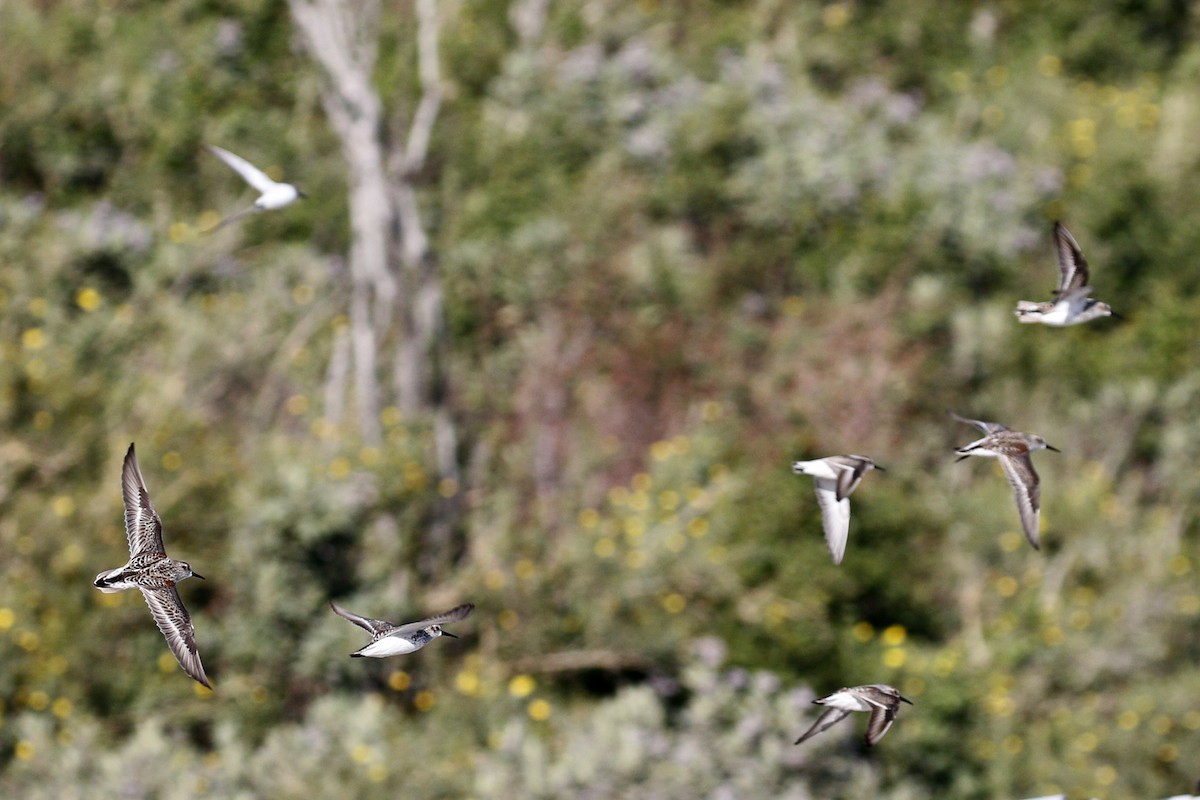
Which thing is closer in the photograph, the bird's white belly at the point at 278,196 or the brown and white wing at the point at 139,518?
the brown and white wing at the point at 139,518

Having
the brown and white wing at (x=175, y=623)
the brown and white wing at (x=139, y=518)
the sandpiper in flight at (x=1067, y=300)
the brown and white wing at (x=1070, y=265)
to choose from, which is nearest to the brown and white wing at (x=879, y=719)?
the sandpiper in flight at (x=1067, y=300)

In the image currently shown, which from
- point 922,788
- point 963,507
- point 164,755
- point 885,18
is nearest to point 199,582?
point 164,755

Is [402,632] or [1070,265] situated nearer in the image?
[402,632]

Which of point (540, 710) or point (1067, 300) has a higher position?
point (1067, 300)

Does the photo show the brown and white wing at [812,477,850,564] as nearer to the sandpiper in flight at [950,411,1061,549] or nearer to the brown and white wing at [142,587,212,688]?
the sandpiper in flight at [950,411,1061,549]

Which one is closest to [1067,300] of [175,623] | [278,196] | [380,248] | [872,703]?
[872,703]

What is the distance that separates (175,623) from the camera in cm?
386

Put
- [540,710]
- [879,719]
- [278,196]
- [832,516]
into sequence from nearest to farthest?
[879,719], [832,516], [278,196], [540,710]

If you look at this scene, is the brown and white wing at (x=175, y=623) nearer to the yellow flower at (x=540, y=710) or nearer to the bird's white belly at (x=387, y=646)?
the bird's white belly at (x=387, y=646)

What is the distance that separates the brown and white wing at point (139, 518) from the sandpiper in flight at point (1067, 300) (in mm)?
2379

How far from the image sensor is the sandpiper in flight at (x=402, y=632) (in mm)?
3578

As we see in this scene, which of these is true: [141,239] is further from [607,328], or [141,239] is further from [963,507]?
[963,507]

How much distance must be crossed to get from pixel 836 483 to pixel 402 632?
1182 mm

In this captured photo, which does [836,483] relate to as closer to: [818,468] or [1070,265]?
[818,468]
